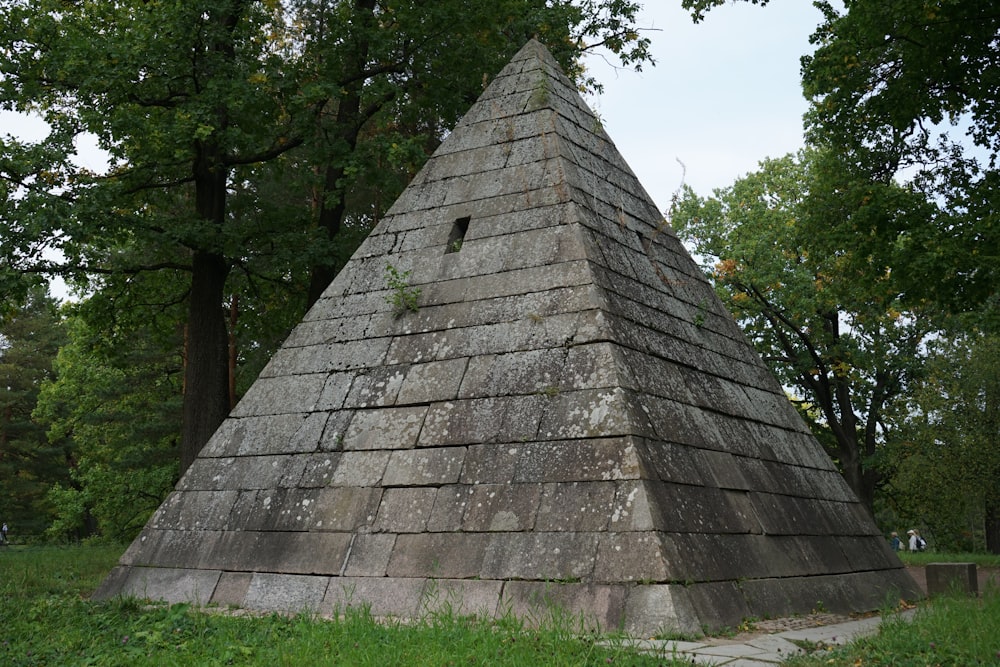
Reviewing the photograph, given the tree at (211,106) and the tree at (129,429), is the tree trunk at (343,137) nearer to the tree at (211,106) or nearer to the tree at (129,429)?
the tree at (211,106)

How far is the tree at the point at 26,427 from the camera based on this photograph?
3441 cm

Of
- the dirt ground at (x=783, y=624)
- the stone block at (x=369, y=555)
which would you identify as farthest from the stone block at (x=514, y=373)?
the dirt ground at (x=783, y=624)

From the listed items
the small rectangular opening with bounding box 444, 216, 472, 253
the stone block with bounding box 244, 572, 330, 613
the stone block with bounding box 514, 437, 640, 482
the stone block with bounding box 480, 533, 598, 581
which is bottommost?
the stone block with bounding box 244, 572, 330, 613

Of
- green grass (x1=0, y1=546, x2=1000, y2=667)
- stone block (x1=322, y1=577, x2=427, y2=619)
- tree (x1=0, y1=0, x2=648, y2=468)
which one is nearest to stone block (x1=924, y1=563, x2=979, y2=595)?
green grass (x1=0, y1=546, x2=1000, y2=667)

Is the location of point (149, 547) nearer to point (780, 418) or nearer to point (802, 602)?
point (802, 602)

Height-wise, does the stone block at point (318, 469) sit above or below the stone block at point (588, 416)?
below

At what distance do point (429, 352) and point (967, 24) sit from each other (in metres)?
8.28

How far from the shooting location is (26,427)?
118ft

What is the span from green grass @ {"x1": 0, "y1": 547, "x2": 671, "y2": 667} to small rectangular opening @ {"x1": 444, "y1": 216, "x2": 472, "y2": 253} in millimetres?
3302

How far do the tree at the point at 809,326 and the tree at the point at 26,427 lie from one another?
26.9m

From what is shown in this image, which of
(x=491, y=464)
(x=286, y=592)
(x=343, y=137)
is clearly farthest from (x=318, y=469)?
(x=343, y=137)

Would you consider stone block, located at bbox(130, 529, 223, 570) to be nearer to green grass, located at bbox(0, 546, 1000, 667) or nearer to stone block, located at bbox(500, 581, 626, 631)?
green grass, located at bbox(0, 546, 1000, 667)

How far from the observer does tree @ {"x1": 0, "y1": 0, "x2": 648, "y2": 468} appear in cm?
1084

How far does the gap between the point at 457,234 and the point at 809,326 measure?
52.5 feet
